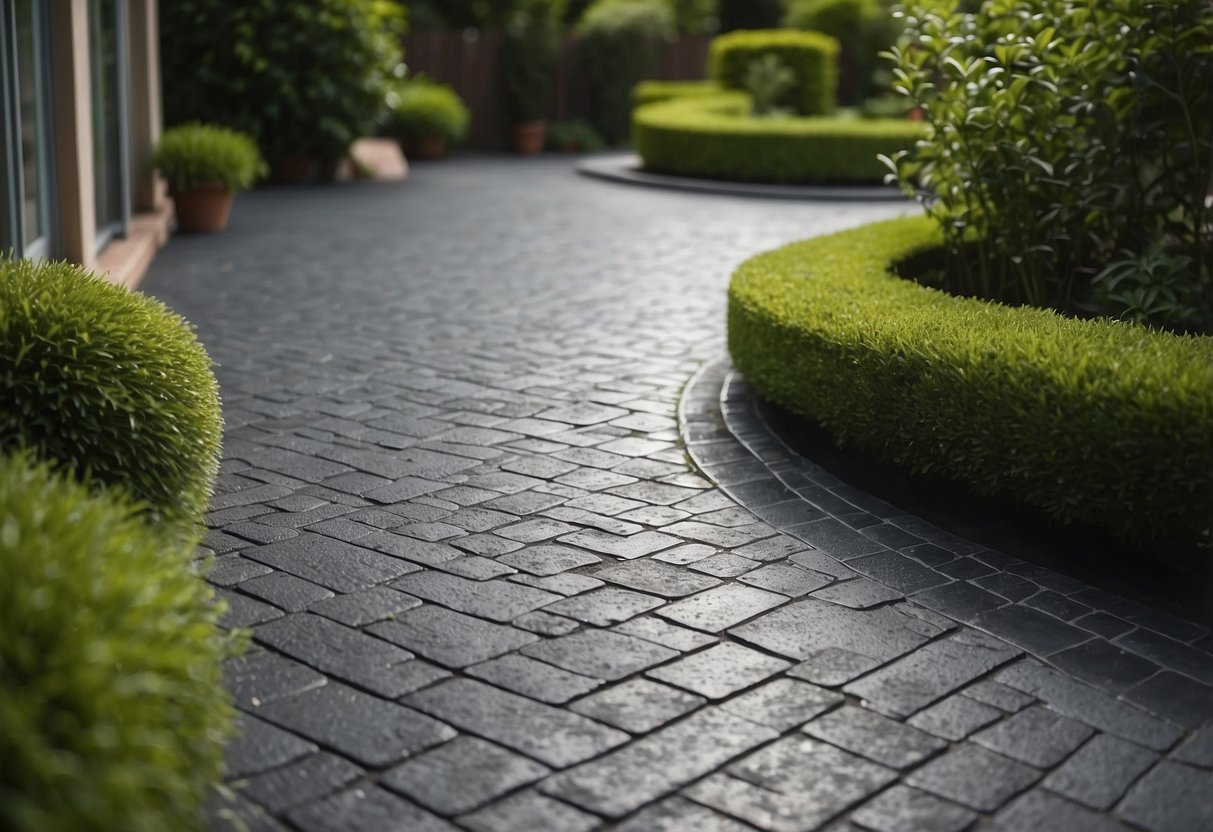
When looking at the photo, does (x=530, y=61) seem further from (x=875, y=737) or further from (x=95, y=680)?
(x=95, y=680)

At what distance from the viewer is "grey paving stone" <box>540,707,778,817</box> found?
10.3 feet

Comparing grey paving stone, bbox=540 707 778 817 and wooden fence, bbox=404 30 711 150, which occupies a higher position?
wooden fence, bbox=404 30 711 150

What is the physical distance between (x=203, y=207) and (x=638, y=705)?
9.63 meters

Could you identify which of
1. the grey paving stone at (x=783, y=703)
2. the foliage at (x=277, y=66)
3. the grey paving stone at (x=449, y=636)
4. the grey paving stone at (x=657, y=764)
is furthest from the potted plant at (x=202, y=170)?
the grey paving stone at (x=657, y=764)

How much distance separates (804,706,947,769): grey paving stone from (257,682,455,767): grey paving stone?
974mm

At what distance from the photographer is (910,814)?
3082 millimetres

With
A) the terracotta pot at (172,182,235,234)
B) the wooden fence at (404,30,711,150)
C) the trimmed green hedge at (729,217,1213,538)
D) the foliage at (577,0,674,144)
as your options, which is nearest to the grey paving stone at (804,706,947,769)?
the trimmed green hedge at (729,217,1213,538)

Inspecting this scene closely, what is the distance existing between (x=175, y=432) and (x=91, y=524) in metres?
1.34

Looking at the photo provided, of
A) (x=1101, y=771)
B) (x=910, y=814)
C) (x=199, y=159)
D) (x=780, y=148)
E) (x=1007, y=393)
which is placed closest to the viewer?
(x=910, y=814)

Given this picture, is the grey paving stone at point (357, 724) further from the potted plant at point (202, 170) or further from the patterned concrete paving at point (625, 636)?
the potted plant at point (202, 170)

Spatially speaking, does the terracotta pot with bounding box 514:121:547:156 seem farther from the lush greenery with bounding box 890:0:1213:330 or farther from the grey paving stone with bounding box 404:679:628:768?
the grey paving stone with bounding box 404:679:628:768

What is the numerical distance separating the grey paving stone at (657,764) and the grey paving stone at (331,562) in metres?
1.33

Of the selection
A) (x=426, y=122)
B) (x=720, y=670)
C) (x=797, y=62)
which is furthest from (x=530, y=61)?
(x=720, y=670)

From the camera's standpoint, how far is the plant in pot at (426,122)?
19688mm
